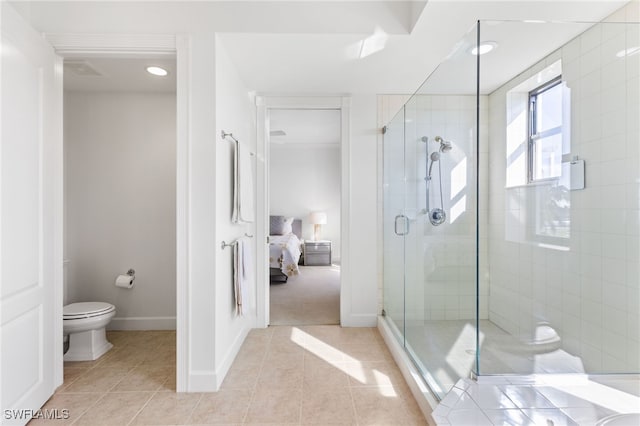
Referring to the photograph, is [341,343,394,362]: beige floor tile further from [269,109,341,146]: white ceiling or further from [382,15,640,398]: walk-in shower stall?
[269,109,341,146]: white ceiling

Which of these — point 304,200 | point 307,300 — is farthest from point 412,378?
point 304,200

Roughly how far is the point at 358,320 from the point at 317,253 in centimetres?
349

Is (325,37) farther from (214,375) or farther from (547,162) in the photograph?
(214,375)

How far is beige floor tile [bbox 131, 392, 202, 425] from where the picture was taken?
175 centimetres

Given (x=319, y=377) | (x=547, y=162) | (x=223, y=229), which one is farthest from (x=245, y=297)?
(x=547, y=162)

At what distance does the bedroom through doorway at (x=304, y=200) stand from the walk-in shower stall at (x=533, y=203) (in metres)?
3.18

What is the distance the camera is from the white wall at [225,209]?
210 centimetres

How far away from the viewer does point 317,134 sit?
6285mm

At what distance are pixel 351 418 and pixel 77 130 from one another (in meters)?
3.31

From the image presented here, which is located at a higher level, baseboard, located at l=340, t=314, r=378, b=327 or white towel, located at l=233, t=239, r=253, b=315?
white towel, located at l=233, t=239, r=253, b=315

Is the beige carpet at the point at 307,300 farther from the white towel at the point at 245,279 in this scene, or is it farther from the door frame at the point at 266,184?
the white towel at the point at 245,279

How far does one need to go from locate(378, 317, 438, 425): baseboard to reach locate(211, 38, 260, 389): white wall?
1172 millimetres

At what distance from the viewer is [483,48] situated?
162cm

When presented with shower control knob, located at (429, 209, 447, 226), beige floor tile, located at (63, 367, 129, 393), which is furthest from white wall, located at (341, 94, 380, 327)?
beige floor tile, located at (63, 367, 129, 393)
